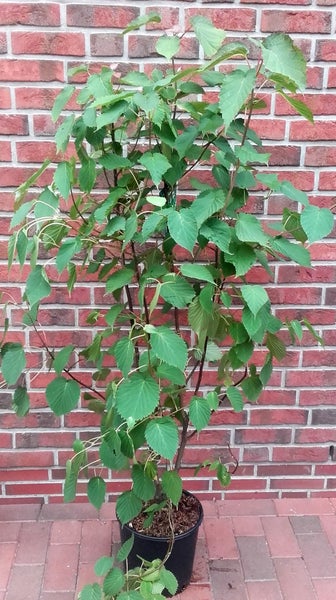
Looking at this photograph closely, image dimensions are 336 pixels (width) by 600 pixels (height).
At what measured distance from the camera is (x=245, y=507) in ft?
7.47

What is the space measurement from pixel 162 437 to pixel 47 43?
1223 mm

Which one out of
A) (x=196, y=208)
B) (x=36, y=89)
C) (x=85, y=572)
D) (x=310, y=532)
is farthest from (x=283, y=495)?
(x=36, y=89)

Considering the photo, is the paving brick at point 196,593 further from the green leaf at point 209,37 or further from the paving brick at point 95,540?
the green leaf at point 209,37

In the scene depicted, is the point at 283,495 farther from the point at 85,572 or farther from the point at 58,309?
the point at 58,309

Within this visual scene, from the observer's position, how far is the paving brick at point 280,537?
206cm

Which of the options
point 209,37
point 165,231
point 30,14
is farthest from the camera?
point 30,14

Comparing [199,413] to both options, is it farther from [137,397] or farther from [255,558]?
[255,558]

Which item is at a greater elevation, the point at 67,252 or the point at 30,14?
the point at 30,14

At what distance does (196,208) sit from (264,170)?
670mm

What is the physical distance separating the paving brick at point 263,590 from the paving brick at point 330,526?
28 cm

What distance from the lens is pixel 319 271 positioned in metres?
2.11

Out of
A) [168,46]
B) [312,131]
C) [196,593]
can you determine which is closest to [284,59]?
[168,46]

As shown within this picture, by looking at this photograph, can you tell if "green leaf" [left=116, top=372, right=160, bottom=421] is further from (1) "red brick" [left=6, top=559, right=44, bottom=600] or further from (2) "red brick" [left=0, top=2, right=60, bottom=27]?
(2) "red brick" [left=0, top=2, right=60, bottom=27]

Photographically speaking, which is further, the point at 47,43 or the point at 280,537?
the point at 280,537
